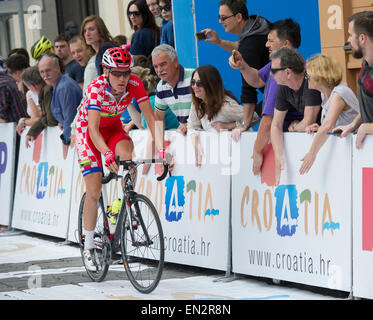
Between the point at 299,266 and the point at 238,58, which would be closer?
the point at 299,266

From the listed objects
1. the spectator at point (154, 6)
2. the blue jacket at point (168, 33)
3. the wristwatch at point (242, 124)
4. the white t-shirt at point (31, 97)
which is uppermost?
the spectator at point (154, 6)

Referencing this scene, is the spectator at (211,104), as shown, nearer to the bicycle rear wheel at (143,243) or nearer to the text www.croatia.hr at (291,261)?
the bicycle rear wheel at (143,243)

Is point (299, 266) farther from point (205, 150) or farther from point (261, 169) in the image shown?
point (205, 150)

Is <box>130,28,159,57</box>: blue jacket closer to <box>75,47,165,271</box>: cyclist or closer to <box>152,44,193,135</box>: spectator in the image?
<box>152,44,193,135</box>: spectator

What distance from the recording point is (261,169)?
7438 mm

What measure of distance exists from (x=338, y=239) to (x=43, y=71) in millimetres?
5372

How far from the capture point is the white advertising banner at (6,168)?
12078 millimetres

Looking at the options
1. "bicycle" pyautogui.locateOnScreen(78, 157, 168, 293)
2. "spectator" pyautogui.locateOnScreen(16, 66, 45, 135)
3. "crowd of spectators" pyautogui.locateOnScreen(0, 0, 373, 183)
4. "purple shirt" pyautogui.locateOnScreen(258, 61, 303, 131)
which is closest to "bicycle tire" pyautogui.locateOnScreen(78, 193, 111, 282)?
"bicycle" pyautogui.locateOnScreen(78, 157, 168, 293)

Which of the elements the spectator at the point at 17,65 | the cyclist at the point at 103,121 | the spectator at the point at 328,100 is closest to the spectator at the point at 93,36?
the cyclist at the point at 103,121

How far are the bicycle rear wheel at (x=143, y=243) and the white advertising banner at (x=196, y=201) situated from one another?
58 centimetres

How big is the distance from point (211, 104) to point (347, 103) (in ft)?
5.63
